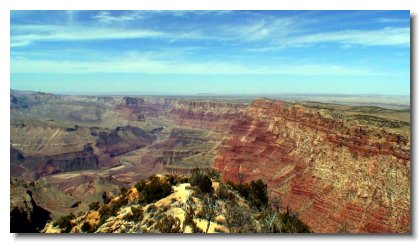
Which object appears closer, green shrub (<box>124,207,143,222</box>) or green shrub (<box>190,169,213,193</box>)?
green shrub (<box>124,207,143,222</box>)

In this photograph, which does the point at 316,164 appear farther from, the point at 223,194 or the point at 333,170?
the point at 223,194

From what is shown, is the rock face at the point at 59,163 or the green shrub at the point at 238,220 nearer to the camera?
the green shrub at the point at 238,220

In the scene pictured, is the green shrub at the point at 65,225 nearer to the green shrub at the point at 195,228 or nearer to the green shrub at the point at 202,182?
the green shrub at the point at 202,182

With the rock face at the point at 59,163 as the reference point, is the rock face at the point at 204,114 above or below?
above

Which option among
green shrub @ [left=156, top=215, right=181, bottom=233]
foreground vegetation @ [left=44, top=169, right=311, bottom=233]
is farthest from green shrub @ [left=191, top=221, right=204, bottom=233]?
green shrub @ [left=156, top=215, right=181, bottom=233]

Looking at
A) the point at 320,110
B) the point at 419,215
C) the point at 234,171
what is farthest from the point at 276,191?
the point at 419,215

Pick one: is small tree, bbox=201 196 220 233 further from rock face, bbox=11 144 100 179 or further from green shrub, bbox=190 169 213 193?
rock face, bbox=11 144 100 179

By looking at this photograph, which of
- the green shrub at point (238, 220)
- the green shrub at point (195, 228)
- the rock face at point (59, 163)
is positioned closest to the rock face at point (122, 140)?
the rock face at point (59, 163)
